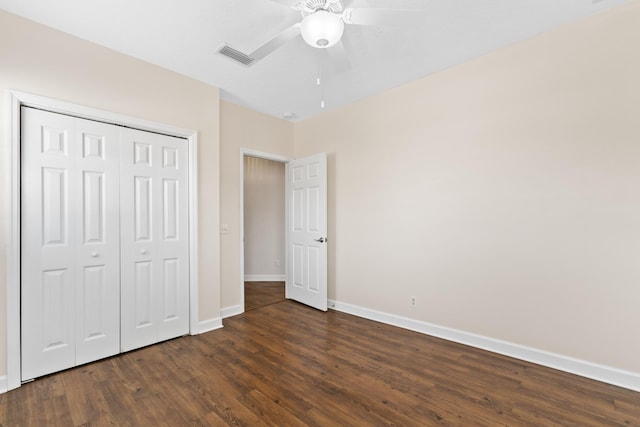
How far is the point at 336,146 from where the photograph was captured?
4098 millimetres

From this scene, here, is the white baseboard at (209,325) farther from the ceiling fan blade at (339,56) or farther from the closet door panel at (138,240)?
the ceiling fan blade at (339,56)

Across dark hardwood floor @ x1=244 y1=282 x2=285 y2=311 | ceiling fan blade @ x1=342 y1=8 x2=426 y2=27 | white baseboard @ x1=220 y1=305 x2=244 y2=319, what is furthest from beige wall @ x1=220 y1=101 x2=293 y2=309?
ceiling fan blade @ x1=342 y1=8 x2=426 y2=27

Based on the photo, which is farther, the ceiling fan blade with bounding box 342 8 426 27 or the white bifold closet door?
the white bifold closet door

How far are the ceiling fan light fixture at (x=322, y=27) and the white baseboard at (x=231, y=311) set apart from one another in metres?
3.21

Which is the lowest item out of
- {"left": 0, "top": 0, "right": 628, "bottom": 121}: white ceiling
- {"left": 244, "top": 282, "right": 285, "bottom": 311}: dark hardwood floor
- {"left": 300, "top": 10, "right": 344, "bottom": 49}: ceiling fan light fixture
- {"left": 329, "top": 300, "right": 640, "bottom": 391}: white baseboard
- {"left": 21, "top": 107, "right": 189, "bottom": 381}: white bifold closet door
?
{"left": 244, "top": 282, "right": 285, "bottom": 311}: dark hardwood floor

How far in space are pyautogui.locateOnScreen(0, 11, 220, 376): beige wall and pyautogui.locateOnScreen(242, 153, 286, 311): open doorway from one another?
A: 2.63 meters

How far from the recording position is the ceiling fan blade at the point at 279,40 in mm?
1839

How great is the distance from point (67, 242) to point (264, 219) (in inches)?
152

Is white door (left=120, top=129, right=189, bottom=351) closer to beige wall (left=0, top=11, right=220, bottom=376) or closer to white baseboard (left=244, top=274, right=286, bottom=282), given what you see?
beige wall (left=0, top=11, right=220, bottom=376)

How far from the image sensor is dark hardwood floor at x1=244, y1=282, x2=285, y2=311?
430 centimetres

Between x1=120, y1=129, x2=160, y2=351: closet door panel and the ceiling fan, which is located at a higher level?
the ceiling fan

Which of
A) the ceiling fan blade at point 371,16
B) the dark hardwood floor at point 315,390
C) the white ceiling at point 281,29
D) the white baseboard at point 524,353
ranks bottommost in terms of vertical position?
the dark hardwood floor at point 315,390

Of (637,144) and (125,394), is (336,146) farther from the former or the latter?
(125,394)

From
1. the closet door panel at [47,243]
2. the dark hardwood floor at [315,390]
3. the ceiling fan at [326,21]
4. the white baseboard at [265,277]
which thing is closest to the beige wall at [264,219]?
the white baseboard at [265,277]
